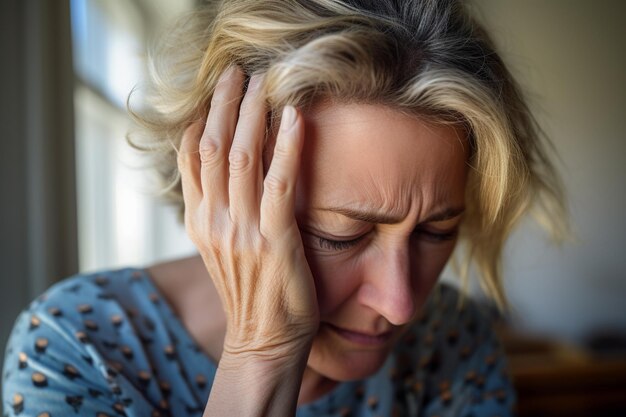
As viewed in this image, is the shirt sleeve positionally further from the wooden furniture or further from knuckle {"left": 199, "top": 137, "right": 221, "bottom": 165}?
the wooden furniture

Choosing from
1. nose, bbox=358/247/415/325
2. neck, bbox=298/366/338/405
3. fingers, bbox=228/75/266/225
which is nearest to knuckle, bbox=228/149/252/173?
fingers, bbox=228/75/266/225

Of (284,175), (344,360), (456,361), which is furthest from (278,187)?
(456,361)

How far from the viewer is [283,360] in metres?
0.94

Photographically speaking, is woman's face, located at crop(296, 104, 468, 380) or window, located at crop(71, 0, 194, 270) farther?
window, located at crop(71, 0, 194, 270)

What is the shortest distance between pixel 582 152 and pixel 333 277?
4.08 metres

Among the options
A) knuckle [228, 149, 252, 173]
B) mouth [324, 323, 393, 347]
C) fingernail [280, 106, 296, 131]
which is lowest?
mouth [324, 323, 393, 347]

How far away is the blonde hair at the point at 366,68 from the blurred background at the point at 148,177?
14 centimetres

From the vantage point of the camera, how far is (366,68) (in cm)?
87

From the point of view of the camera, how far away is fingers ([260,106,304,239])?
33.3 inches

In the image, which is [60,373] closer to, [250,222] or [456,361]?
[250,222]

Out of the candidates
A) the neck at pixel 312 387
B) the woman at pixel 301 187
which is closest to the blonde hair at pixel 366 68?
the woman at pixel 301 187

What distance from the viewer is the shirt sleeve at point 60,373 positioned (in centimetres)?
96

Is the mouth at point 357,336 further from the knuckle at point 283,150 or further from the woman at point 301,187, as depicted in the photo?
the knuckle at point 283,150

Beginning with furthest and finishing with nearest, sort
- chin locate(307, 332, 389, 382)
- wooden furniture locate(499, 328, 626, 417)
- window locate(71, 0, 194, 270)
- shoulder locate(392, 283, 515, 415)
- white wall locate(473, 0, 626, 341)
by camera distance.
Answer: white wall locate(473, 0, 626, 341) → wooden furniture locate(499, 328, 626, 417) → window locate(71, 0, 194, 270) → shoulder locate(392, 283, 515, 415) → chin locate(307, 332, 389, 382)
